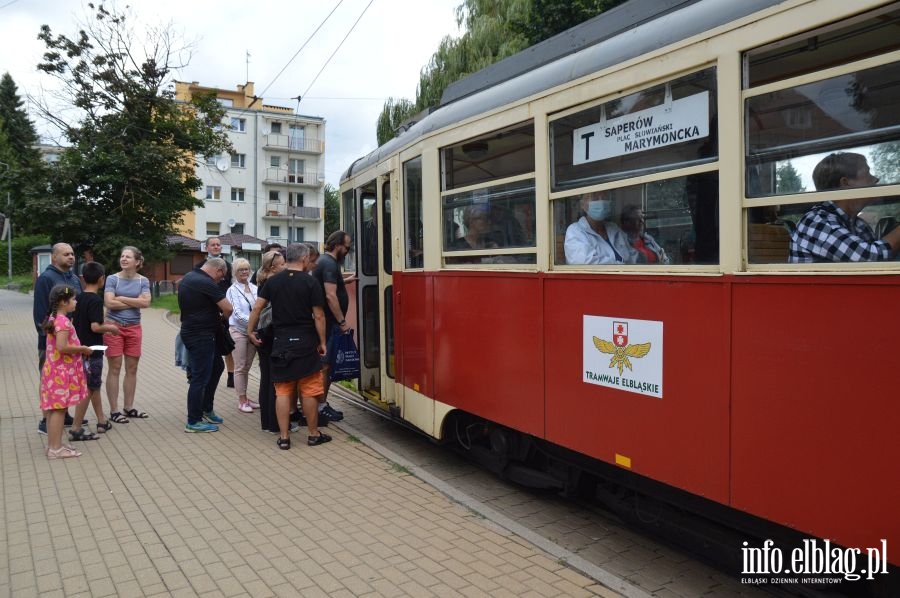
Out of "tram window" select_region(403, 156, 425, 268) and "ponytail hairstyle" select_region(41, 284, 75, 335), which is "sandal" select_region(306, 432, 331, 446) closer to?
"tram window" select_region(403, 156, 425, 268)

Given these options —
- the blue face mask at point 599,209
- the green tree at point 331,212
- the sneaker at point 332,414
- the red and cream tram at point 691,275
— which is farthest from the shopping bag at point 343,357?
the green tree at point 331,212

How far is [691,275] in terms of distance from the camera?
3.22 metres

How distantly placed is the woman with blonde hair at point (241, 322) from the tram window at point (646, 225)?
190 inches

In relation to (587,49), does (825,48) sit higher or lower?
lower

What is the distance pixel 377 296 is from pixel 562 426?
3650mm

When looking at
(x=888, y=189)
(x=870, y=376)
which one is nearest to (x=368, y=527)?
(x=870, y=376)

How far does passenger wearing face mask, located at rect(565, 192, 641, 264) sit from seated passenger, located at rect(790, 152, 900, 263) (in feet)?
3.04

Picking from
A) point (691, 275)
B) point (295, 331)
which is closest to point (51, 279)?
point (295, 331)

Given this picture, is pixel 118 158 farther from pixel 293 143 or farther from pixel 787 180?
pixel 293 143

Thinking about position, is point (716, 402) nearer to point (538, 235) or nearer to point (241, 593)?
point (538, 235)

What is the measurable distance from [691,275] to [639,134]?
0.83m

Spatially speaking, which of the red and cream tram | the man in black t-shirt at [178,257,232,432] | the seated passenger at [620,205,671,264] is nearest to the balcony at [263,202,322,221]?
the man in black t-shirt at [178,257,232,432]

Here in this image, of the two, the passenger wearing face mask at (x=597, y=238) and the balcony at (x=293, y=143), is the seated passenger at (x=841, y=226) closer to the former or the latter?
the passenger wearing face mask at (x=597, y=238)

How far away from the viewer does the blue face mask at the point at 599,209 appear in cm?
377
